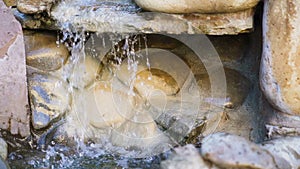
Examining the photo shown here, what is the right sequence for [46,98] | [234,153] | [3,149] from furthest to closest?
[46,98] → [3,149] → [234,153]

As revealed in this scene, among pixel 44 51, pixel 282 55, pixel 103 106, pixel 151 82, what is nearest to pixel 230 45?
pixel 151 82

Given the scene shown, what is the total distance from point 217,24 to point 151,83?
493mm

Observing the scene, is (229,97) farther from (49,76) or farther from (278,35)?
(49,76)

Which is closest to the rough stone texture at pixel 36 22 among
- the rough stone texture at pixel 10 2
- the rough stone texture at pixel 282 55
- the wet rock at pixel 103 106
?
the rough stone texture at pixel 10 2

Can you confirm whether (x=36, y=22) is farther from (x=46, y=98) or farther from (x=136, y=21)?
(x=136, y=21)

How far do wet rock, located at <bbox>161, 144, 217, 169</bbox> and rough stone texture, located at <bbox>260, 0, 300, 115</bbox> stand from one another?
429 mm

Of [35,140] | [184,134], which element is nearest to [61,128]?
[35,140]

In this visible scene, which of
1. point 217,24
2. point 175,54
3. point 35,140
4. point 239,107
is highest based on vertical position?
point 217,24

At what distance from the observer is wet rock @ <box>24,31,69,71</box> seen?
2.20 meters

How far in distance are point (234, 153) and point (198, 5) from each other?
0.57 m

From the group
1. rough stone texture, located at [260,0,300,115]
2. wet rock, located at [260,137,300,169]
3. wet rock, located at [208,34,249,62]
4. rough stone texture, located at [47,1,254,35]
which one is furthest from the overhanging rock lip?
wet rock, located at [260,137,300,169]

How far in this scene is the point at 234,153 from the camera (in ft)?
4.80

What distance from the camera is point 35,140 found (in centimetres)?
217

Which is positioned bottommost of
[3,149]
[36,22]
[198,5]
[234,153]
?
[3,149]
